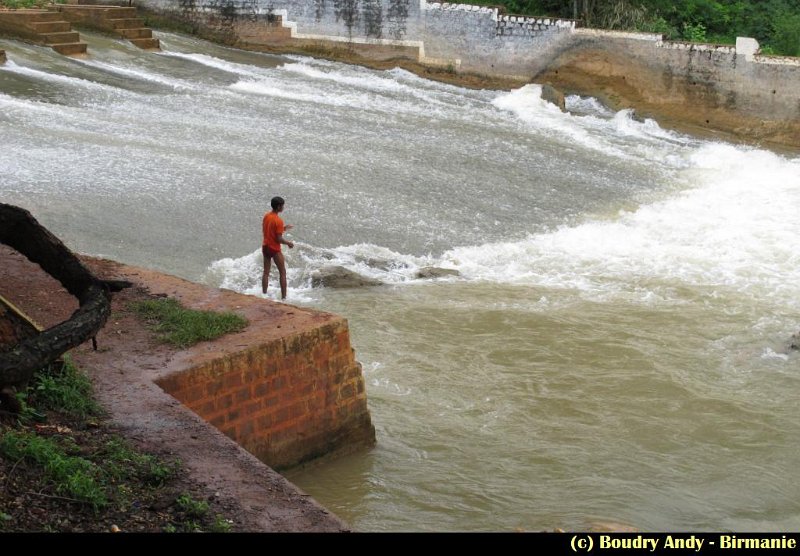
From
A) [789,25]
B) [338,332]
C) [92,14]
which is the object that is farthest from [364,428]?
[789,25]

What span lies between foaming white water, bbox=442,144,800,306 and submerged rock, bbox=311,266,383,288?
1.32 meters

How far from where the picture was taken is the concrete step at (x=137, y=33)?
2223cm

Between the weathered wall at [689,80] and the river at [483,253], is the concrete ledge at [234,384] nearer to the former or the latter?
the river at [483,253]

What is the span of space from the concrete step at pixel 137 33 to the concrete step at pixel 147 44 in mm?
200

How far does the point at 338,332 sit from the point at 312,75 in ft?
49.6

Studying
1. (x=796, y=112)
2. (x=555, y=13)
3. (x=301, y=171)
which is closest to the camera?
(x=301, y=171)

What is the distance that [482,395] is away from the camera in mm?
9125

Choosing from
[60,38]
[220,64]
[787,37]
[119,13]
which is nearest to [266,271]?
[60,38]

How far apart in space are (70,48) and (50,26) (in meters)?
0.73

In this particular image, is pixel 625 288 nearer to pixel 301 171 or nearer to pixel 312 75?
pixel 301 171

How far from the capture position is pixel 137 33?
22.4 meters

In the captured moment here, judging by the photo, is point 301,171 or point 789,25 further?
point 789,25

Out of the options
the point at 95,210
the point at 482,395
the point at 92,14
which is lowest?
the point at 482,395

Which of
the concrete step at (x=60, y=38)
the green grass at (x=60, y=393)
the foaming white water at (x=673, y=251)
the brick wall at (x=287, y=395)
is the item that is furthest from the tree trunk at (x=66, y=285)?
the concrete step at (x=60, y=38)
